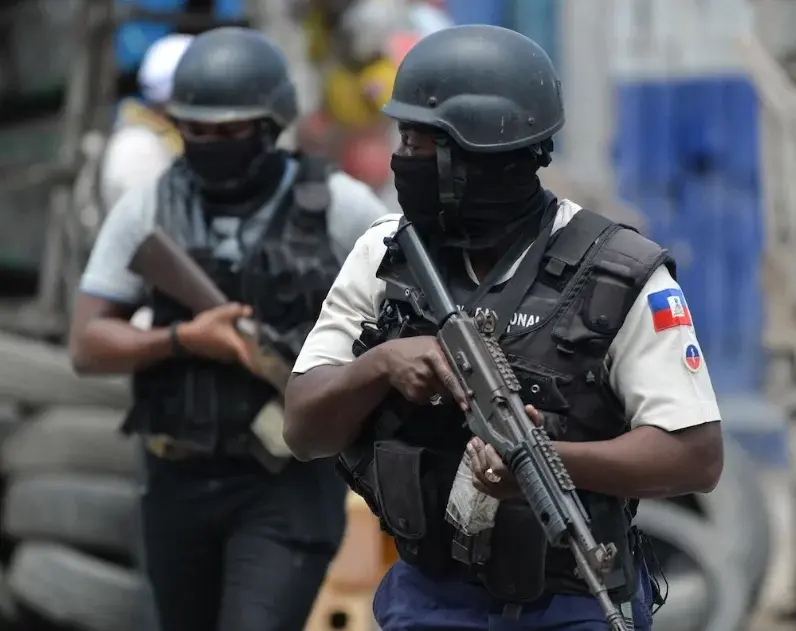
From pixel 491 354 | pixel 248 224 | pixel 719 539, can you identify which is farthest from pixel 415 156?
pixel 719 539

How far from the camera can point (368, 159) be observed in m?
7.96

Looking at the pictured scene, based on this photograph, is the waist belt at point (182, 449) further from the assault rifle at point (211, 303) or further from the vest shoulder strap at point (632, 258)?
the vest shoulder strap at point (632, 258)

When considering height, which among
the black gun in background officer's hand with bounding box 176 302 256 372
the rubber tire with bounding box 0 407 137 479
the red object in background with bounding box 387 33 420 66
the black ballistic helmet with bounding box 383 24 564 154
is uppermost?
the black ballistic helmet with bounding box 383 24 564 154

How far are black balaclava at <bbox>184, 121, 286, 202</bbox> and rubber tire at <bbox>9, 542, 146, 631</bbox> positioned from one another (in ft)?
6.83

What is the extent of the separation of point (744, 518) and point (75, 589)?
226cm

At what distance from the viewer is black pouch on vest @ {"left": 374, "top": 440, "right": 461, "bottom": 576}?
2.70 m

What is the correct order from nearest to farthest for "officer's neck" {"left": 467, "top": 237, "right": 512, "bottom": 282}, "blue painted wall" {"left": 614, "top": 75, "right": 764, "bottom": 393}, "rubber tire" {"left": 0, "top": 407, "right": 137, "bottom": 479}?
"officer's neck" {"left": 467, "top": 237, "right": 512, "bottom": 282}, "rubber tire" {"left": 0, "top": 407, "right": 137, "bottom": 479}, "blue painted wall" {"left": 614, "top": 75, "right": 764, "bottom": 393}

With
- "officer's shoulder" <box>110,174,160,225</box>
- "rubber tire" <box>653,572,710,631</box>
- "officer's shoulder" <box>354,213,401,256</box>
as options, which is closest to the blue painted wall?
"rubber tire" <box>653,572,710,631</box>

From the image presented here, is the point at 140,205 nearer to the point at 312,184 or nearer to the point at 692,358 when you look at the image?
the point at 312,184

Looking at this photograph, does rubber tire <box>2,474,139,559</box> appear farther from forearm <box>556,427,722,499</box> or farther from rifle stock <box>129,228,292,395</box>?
forearm <box>556,427,722,499</box>

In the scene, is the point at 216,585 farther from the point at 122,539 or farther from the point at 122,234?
the point at 122,539

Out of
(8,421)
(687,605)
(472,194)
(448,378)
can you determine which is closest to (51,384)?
(8,421)

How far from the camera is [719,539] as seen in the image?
5.82 m

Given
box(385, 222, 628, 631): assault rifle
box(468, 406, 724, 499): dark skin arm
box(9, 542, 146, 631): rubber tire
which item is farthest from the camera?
box(9, 542, 146, 631): rubber tire
